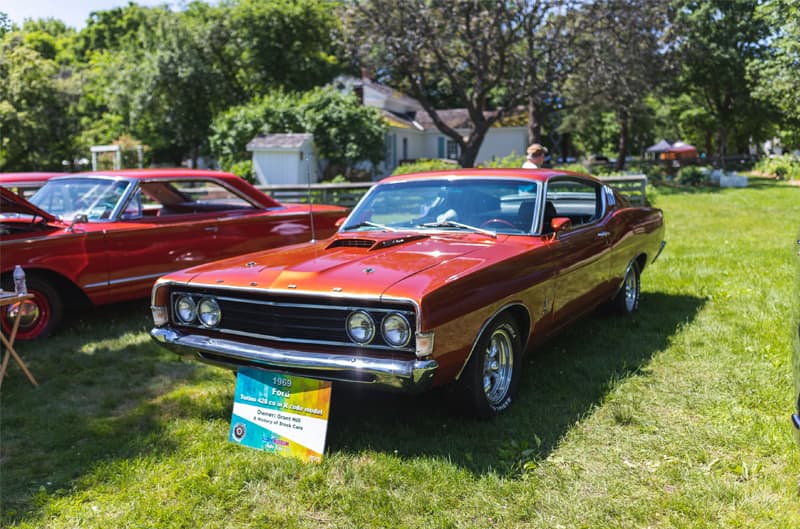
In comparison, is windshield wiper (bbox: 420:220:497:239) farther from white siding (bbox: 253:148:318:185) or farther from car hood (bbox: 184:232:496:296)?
white siding (bbox: 253:148:318:185)

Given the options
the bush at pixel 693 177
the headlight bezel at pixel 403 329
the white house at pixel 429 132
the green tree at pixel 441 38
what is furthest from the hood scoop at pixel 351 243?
the white house at pixel 429 132

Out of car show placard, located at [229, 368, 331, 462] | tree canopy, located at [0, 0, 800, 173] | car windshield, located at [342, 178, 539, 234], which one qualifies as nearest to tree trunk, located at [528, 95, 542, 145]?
tree canopy, located at [0, 0, 800, 173]

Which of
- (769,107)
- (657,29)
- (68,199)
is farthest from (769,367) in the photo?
(769,107)

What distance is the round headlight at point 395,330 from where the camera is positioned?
327 centimetres

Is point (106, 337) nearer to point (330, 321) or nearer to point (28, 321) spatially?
point (28, 321)

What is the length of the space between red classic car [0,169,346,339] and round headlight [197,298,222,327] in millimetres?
2224

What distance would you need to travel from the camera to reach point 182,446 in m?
3.72

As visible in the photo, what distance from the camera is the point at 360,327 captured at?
3.37 metres

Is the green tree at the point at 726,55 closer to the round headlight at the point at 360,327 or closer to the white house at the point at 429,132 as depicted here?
the white house at the point at 429,132

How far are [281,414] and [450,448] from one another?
0.93m

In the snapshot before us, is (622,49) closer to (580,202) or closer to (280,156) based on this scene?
(280,156)

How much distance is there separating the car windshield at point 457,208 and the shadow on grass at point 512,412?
110 cm

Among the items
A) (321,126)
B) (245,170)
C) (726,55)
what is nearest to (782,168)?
(726,55)

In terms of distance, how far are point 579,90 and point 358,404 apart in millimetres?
22634
